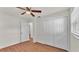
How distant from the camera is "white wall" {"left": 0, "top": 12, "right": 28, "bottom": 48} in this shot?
0.99 m

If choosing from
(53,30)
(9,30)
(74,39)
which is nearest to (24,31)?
(9,30)

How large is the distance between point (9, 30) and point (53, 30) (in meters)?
0.53

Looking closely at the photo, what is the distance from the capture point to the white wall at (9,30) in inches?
39.1

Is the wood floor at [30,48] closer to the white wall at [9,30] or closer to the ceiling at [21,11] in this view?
the white wall at [9,30]

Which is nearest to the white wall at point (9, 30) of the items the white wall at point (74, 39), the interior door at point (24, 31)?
the interior door at point (24, 31)

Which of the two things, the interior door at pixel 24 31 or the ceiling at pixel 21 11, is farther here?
the interior door at pixel 24 31

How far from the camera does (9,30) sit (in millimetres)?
1026

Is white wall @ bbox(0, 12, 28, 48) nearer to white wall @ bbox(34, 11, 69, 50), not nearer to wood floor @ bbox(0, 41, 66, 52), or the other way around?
wood floor @ bbox(0, 41, 66, 52)

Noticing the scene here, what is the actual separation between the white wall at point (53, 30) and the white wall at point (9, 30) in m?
0.21

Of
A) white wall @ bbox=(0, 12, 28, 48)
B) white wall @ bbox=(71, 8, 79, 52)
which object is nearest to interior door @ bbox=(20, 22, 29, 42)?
white wall @ bbox=(0, 12, 28, 48)

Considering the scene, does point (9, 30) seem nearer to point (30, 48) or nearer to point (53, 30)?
point (30, 48)
